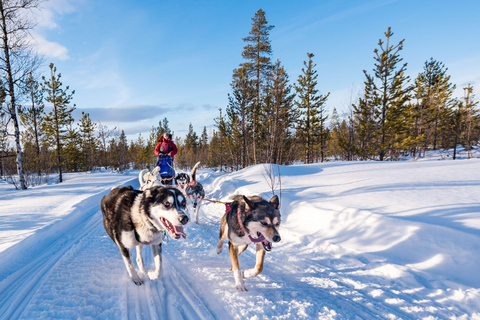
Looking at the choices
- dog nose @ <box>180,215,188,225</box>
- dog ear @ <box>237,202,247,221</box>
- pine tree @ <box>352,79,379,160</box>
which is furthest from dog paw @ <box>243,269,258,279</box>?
pine tree @ <box>352,79,379,160</box>

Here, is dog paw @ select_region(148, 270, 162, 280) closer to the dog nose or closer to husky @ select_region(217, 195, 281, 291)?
husky @ select_region(217, 195, 281, 291)

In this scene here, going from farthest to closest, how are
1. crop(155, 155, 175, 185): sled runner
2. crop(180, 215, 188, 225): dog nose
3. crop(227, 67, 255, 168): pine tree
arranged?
crop(227, 67, 255, 168): pine tree
crop(155, 155, 175, 185): sled runner
crop(180, 215, 188, 225): dog nose

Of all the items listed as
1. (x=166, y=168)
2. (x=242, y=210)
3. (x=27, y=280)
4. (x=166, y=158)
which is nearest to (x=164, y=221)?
(x=242, y=210)

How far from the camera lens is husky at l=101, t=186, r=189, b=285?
8.51 feet

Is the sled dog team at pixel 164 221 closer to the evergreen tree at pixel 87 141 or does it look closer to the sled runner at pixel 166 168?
the sled runner at pixel 166 168

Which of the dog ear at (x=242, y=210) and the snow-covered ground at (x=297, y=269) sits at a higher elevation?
the dog ear at (x=242, y=210)

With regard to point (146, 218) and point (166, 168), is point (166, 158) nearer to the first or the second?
point (166, 168)

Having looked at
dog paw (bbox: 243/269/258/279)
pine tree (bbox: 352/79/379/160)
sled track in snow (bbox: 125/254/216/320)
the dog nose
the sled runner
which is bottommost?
sled track in snow (bbox: 125/254/216/320)

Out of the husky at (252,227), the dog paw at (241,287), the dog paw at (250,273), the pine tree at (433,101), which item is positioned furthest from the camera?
the pine tree at (433,101)

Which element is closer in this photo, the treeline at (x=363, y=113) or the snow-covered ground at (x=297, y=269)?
the snow-covered ground at (x=297, y=269)

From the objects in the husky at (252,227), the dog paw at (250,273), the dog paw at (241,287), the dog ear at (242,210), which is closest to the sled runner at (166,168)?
the husky at (252,227)

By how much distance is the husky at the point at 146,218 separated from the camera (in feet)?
8.51

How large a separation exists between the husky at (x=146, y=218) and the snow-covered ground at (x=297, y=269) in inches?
24.5

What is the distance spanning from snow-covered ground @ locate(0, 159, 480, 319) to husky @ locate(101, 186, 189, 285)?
62cm
